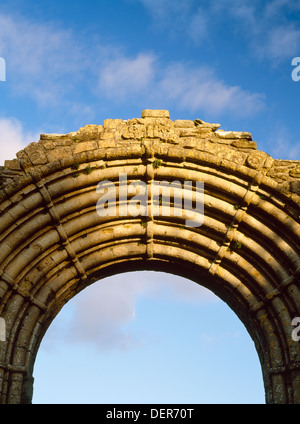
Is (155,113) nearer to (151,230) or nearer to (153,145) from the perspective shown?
(153,145)

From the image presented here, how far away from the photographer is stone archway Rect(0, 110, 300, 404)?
358 inches

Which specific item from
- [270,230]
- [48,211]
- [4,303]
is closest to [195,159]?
[270,230]

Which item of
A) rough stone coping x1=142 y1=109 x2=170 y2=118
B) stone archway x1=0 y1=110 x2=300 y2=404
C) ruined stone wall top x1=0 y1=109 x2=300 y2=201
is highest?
rough stone coping x1=142 y1=109 x2=170 y2=118

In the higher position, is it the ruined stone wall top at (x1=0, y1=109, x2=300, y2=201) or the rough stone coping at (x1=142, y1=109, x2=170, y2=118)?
the rough stone coping at (x1=142, y1=109, x2=170, y2=118)

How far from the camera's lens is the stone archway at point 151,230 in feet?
29.8

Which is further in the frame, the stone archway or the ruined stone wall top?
the ruined stone wall top

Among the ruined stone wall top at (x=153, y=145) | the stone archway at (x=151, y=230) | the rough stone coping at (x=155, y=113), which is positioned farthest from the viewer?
the rough stone coping at (x=155, y=113)

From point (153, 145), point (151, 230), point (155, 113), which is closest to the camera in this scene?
point (153, 145)

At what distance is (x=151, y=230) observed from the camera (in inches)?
387

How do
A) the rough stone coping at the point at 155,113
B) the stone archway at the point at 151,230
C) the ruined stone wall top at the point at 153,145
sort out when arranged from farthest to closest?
the rough stone coping at the point at 155,113 → the ruined stone wall top at the point at 153,145 → the stone archway at the point at 151,230

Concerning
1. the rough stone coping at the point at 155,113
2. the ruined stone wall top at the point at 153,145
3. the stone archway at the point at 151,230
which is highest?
the rough stone coping at the point at 155,113

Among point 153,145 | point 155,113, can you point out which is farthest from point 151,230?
point 155,113

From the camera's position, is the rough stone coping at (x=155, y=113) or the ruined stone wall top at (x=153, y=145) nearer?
the ruined stone wall top at (x=153, y=145)
